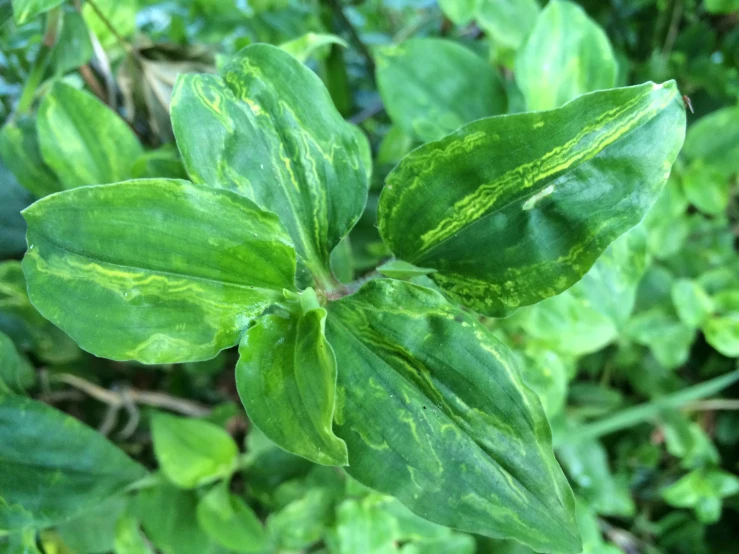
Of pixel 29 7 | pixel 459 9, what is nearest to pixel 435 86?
pixel 459 9

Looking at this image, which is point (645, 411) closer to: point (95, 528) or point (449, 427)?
point (449, 427)

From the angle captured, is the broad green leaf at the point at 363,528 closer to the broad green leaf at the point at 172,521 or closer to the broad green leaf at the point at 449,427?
the broad green leaf at the point at 172,521

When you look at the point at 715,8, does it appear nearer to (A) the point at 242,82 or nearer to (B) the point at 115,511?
(A) the point at 242,82

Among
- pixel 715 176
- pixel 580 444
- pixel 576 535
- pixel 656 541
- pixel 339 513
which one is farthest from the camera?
pixel 656 541

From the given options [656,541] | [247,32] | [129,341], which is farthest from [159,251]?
[656,541]

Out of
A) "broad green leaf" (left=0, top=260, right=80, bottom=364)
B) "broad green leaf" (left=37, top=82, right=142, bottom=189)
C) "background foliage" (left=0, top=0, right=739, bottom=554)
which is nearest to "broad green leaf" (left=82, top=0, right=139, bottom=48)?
"background foliage" (left=0, top=0, right=739, bottom=554)

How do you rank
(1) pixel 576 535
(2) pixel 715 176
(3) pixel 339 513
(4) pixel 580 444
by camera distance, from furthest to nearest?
(4) pixel 580 444
(2) pixel 715 176
(3) pixel 339 513
(1) pixel 576 535

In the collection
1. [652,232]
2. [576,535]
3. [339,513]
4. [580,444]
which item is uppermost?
[576,535]

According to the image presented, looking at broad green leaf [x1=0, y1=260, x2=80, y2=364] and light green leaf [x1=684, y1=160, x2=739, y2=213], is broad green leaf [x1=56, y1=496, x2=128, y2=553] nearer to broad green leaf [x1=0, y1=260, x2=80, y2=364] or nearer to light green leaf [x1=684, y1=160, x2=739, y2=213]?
broad green leaf [x1=0, y1=260, x2=80, y2=364]
